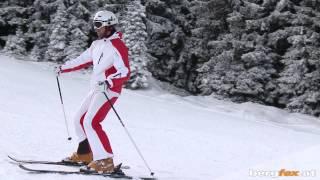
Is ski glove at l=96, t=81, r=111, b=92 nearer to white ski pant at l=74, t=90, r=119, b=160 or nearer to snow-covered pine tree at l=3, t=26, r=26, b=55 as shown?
white ski pant at l=74, t=90, r=119, b=160

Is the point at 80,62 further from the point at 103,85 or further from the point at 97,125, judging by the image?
the point at 97,125

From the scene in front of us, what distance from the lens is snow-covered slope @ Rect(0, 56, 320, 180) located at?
23.3ft

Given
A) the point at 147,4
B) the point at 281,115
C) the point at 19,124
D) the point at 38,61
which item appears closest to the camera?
the point at 19,124

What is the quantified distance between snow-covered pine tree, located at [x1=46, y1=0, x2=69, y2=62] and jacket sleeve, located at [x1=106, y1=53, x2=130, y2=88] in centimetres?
1611

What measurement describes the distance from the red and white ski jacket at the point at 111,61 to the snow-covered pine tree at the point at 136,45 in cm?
1271

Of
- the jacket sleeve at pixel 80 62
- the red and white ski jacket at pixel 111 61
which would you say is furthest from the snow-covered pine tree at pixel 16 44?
the red and white ski jacket at pixel 111 61

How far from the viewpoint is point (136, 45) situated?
20.0 metres

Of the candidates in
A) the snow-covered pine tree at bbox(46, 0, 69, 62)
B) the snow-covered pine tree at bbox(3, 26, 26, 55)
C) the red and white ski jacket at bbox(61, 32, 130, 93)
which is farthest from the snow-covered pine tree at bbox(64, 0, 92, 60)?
the red and white ski jacket at bbox(61, 32, 130, 93)

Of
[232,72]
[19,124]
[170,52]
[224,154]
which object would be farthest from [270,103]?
[19,124]

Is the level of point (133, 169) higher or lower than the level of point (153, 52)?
higher

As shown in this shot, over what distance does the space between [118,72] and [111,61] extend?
22 centimetres

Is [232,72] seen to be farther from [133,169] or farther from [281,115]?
[133,169]

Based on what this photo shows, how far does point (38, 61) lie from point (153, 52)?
585cm

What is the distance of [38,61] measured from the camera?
22.9m
